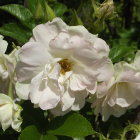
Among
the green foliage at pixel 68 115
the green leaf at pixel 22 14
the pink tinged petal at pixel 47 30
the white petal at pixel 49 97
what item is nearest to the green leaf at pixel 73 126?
the green foliage at pixel 68 115

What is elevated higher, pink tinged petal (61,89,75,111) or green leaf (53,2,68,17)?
pink tinged petal (61,89,75,111)

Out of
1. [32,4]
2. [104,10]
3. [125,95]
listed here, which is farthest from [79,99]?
[32,4]

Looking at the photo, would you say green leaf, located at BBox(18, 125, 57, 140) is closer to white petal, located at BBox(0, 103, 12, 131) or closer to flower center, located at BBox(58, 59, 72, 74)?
white petal, located at BBox(0, 103, 12, 131)

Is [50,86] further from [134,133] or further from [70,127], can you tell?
[134,133]

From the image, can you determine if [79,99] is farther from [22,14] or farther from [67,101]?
[22,14]

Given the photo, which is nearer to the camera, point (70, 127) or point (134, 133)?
point (70, 127)

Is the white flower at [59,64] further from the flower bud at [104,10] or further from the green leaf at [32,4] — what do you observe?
the green leaf at [32,4]

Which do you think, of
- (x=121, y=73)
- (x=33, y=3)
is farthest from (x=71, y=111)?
(x=33, y=3)

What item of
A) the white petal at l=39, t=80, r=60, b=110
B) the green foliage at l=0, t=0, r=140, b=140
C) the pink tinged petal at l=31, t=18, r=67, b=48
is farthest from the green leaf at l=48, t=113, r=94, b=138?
the pink tinged petal at l=31, t=18, r=67, b=48
